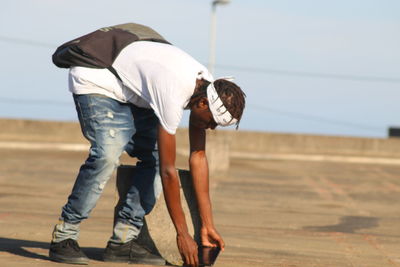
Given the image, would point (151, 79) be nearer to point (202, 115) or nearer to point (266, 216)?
point (202, 115)

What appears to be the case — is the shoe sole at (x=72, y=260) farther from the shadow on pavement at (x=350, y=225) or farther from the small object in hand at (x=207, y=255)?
the shadow on pavement at (x=350, y=225)

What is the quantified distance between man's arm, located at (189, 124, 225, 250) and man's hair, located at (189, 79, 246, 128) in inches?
18.0

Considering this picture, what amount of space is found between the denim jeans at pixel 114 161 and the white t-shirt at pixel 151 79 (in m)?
0.09

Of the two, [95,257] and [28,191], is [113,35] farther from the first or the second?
[28,191]

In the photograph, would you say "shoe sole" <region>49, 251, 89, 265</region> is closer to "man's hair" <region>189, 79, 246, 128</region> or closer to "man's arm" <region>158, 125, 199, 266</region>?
"man's arm" <region>158, 125, 199, 266</region>

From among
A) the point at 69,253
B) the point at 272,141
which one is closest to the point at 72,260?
the point at 69,253

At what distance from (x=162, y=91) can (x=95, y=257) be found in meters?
1.47

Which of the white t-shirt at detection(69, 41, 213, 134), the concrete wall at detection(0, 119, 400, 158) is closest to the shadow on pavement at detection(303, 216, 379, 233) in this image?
the white t-shirt at detection(69, 41, 213, 134)

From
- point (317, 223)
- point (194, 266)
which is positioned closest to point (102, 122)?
point (194, 266)

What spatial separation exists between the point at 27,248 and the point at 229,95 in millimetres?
2073

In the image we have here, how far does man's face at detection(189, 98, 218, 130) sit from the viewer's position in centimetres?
560

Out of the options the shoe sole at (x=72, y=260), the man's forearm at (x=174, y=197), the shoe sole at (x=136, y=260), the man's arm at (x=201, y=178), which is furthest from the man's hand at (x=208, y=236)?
the shoe sole at (x=72, y=260)

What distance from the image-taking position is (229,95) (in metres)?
5.54

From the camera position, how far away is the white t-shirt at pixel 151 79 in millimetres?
5438
